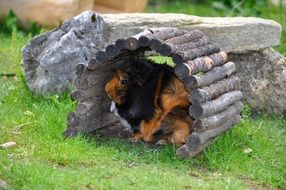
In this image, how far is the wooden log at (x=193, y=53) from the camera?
5.75 m

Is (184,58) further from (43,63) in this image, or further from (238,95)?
(43,63)

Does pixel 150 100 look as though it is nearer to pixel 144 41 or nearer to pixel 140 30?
pixel 144 41

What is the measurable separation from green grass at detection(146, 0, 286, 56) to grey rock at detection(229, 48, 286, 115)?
2193 mm

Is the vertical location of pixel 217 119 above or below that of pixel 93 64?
below

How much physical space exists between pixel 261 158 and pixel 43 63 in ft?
7.77

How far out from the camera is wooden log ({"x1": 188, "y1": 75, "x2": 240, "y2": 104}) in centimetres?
569

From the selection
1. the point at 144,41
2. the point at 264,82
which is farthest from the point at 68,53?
the point at 264,82

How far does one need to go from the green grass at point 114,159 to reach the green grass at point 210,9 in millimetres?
3717

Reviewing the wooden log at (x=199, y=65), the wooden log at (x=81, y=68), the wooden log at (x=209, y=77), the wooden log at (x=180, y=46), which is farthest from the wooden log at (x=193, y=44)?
the wooden log at (x=81, y=68)

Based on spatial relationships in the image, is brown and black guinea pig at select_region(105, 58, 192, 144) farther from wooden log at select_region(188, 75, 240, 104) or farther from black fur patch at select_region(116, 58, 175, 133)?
wooden log at select_region(188, 75, 240, 104)

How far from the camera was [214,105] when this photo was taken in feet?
19.2

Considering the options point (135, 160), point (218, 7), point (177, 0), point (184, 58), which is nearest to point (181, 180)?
point (135, 160)

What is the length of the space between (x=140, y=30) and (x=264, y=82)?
4.64 feet

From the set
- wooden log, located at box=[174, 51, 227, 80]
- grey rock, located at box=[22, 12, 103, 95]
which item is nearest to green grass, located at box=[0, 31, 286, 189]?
grey rock, located at box=[22, 12, 103, 95]
